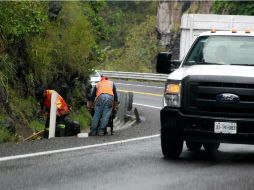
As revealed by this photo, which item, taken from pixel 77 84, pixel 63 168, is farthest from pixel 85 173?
pixel 77 84

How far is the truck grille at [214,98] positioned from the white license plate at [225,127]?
4.7 inches

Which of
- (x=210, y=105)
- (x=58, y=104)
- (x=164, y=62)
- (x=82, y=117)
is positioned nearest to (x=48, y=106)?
(x=58, y=104)

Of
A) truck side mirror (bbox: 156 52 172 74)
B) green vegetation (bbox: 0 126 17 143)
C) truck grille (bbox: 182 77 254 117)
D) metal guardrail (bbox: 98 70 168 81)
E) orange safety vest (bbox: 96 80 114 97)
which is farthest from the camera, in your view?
metal guardrail (bbox: 98 70 168 81)

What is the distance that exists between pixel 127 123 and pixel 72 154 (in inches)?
488

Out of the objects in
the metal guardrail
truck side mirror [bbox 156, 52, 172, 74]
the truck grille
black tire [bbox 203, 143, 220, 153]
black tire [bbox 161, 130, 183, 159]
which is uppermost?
truck side mirror [bbox 156, 52, 172, 74]

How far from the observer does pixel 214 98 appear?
1030 centimetres

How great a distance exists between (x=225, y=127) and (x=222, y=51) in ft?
5.01

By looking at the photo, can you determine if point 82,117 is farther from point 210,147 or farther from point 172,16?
point 172,16

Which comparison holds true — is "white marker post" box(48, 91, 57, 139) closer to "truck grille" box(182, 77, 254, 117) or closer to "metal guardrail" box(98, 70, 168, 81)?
"truck grille" box(182, 77, 254, 117)

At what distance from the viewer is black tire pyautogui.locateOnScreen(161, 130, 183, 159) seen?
1095cm

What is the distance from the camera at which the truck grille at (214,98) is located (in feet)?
33.4

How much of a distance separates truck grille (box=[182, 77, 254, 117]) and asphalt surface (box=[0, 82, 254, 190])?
73cm

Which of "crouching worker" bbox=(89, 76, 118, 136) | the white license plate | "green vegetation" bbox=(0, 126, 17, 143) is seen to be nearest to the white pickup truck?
the white license plate

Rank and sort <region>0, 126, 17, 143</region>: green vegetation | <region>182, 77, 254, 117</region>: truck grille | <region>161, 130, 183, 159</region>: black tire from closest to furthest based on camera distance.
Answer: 1. <region>182, 77, 254, 117</region>: truck grille
2. <region>161, 130, 183, 159</region>: black tire
3. <region>0, 126, 17, 143</region>: green vegetation
